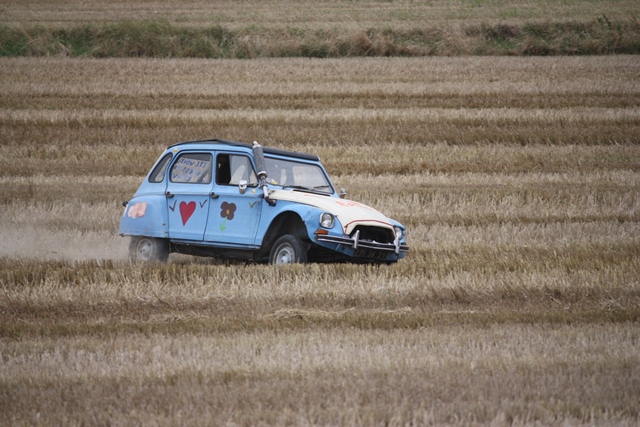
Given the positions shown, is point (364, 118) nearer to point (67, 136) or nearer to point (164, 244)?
point (67, 136)

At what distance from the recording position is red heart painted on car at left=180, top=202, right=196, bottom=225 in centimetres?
1129

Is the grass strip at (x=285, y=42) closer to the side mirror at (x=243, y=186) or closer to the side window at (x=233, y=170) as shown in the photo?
the side window at (x=233, y=170)

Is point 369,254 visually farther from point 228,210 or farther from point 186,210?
point 186,210

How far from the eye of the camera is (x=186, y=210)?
11.3 metres

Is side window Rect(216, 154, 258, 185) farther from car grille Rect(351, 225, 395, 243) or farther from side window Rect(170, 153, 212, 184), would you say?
car grille Rect(351, 225, 395, 243)

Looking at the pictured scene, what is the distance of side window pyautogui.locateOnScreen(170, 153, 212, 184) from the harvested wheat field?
1.09 meters

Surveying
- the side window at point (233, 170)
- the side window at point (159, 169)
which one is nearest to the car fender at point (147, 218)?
the side window at point (159, 169)

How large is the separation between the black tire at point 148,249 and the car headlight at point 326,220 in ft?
7.84

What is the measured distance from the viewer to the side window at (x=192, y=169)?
1141cm

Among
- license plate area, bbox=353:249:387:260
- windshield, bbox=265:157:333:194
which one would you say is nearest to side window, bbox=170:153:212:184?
windshield, bbox=265:157:333:194

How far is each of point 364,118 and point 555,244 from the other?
30.8 ft

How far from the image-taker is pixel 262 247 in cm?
1066

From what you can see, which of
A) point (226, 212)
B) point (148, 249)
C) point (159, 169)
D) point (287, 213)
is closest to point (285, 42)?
point (159, 169)

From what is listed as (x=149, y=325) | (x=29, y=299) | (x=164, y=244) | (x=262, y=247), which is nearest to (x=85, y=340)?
(x=149, y=325)
